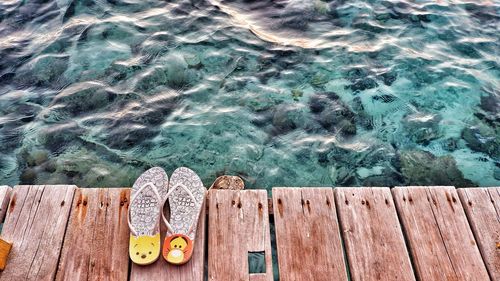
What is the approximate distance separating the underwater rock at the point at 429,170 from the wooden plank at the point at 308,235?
192 cm

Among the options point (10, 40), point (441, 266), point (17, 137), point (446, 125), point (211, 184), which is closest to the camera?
point (441, 266)

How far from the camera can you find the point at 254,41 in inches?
279

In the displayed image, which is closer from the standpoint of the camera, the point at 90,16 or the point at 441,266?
the point at 441,266

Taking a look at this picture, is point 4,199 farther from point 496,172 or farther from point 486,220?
point 496,172

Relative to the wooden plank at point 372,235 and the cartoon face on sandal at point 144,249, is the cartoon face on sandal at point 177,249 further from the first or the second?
the wooden plank at point 372,235

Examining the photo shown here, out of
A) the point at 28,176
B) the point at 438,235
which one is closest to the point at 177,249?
the point at 438,235

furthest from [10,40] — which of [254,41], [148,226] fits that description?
[148,226]

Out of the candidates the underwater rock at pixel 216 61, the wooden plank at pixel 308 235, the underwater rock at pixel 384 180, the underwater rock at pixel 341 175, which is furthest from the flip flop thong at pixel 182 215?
the underwater rock at pixel 216 61

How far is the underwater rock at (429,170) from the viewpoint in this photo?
5324mm

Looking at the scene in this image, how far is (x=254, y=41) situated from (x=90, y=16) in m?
3.00

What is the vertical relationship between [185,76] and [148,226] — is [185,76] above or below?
below

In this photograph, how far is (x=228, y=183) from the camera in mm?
4934

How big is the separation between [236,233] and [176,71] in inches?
138

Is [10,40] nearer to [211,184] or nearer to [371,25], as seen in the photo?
[211,184]
